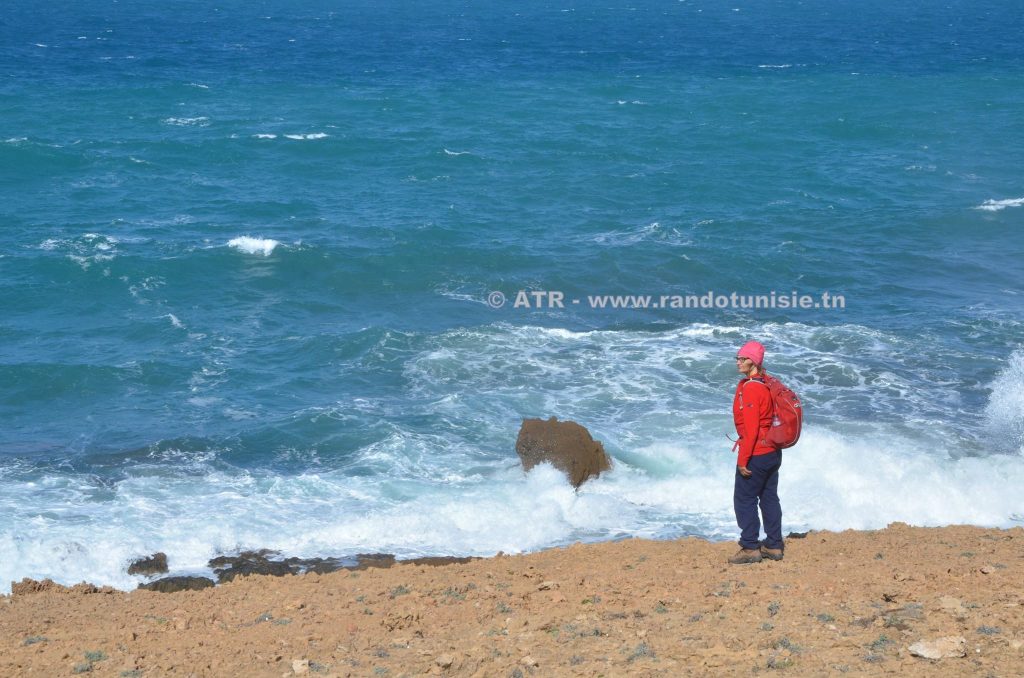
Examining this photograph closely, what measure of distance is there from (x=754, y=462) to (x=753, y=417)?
445mm

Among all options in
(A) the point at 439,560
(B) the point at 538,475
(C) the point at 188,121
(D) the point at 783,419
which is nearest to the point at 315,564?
(A) the point at 439,560

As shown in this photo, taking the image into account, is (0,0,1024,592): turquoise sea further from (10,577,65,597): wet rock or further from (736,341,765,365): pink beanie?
(736,341,765,365): pink beanie

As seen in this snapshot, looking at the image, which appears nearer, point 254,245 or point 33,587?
point 33,587

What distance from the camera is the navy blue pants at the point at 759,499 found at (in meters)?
10.2

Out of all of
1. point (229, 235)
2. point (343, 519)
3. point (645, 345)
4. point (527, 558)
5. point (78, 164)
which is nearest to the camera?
point (527, 558)

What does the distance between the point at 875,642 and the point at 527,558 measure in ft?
14.7

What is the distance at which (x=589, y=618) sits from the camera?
30.5 ft

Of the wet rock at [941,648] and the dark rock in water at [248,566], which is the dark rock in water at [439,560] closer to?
the dark rock in water at [248,566]

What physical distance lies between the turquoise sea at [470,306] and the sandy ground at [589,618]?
3820 millimetres

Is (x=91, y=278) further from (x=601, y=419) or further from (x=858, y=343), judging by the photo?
(x=858, y=343)

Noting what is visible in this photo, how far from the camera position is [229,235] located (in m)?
30.7

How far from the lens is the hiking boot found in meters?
10.7

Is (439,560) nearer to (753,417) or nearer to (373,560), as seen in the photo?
(373,560)

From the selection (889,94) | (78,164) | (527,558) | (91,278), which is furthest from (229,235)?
(889,94)
